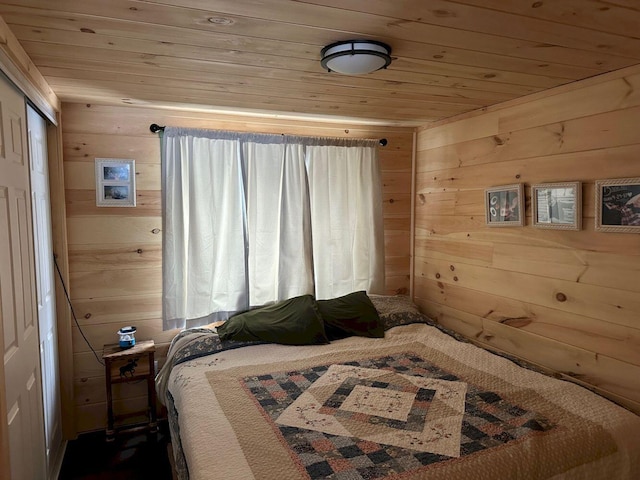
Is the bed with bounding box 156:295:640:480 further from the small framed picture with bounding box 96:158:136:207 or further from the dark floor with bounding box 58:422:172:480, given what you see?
the small framed picture with bounding box 96:158:136:207

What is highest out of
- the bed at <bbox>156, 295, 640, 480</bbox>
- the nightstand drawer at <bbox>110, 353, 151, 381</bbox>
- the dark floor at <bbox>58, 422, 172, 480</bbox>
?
the bed at <bbox>156, 295, 640, 480</bbox>

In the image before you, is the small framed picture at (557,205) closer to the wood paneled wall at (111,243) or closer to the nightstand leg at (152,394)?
the wood paneled wall at (111,243)

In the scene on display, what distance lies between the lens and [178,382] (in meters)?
2.26

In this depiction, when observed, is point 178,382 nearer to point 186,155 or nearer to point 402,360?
point 402,360

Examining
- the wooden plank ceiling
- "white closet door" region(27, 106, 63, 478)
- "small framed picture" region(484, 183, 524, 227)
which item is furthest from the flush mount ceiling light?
"white closet door" region(27, 106, 63, 478)

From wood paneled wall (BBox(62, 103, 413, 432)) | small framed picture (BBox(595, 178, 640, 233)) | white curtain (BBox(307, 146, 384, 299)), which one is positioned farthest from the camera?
white curtain (BBox(307, 146, 384, 299))

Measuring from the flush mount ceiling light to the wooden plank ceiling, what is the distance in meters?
0.04

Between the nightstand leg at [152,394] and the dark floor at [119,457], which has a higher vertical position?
the nightstand leg at [152,394]

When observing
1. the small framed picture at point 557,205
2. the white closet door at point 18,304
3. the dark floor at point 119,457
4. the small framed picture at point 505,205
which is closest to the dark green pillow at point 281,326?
the dark floor at point 119,457

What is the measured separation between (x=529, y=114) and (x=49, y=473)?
3.16 meters

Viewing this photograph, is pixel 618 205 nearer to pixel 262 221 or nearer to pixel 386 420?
pixel 386 420

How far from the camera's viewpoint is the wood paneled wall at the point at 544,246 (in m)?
1.98

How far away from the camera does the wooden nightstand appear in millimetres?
2570

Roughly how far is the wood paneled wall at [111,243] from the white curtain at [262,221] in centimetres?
12
